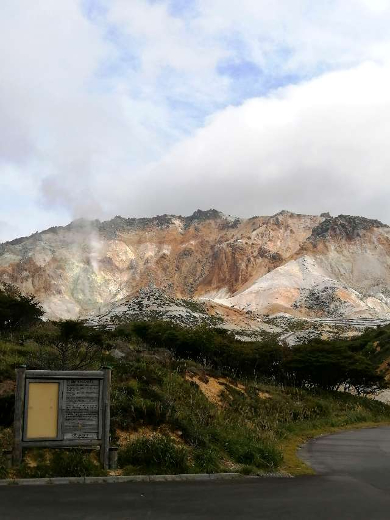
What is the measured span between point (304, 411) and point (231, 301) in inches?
4901

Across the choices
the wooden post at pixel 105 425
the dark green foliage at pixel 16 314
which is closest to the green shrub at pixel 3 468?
the wooden post at pixel 105 425

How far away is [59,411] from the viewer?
34.6 feet

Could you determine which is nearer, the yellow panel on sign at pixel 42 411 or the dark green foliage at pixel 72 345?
the yellow panel on sign at pixel 42 411

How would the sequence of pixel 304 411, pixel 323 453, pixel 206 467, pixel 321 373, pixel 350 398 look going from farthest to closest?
pixel 321 373, pixel 350 398, pixel 304 411, pixel 323 453, pixel 206 467

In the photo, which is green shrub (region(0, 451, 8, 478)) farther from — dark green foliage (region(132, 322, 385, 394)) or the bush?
dark green foliage (region(132, 322, 385, 394))

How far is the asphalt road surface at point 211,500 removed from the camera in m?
7.67

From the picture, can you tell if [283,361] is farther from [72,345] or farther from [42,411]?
[42,411]

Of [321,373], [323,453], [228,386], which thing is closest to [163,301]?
[321,373]

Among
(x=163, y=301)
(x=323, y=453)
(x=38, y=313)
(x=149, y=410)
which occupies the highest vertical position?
(x=163, y=301)

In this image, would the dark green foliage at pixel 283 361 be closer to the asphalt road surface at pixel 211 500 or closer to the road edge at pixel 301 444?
the road edge at pixel 301 444

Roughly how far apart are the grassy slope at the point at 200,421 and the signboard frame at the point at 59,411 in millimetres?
762

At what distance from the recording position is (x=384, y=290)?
15175cm

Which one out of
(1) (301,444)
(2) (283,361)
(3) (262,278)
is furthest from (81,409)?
(3) (262,278)

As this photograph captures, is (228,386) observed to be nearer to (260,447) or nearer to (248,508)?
(260,447)
